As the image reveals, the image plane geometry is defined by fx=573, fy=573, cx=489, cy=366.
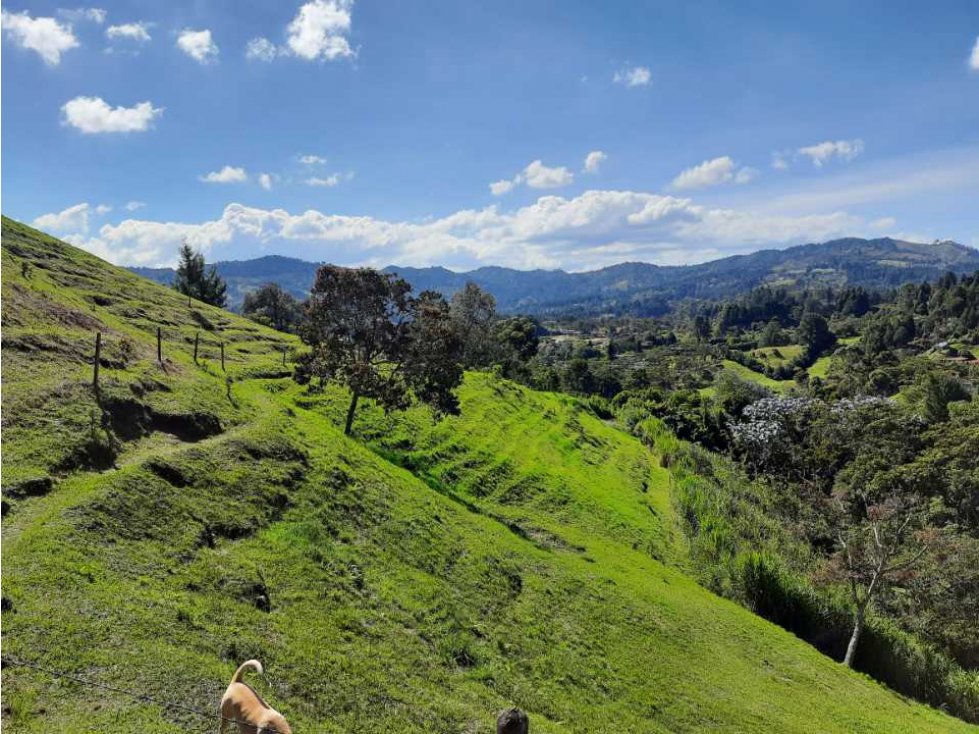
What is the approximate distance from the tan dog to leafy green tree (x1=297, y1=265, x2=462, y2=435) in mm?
28550

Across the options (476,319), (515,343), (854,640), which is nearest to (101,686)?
(854,640)

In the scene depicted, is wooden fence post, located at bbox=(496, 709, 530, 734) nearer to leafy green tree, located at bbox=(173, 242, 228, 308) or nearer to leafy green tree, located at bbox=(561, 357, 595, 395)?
leafy green tree, located at bbox=(173, 242, 228, 308)

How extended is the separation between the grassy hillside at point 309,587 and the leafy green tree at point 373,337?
16.2 ft

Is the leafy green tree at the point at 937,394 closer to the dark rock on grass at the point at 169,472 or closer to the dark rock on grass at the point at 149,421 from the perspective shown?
the dark rock on grass at the point at 149,421

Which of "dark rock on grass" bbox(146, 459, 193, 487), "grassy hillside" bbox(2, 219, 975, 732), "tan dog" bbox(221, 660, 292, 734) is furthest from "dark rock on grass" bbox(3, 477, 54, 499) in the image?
A: "tan dog" bbox(221, 660, 292, 734)

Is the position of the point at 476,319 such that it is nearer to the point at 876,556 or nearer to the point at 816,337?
the point at 876,556

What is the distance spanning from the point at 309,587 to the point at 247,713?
904 cm

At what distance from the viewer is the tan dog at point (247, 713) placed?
7.92 m

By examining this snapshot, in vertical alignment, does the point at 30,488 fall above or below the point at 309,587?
above

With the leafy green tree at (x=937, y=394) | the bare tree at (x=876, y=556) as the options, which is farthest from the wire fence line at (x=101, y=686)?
the leafy green tree at (x=937, y=394)

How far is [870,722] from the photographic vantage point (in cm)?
2338

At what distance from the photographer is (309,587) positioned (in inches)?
666

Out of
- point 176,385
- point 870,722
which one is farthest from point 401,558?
point 870,722

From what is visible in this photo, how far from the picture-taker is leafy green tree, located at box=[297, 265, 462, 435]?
123ft
